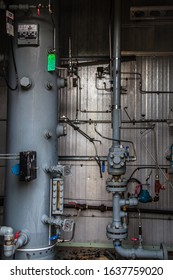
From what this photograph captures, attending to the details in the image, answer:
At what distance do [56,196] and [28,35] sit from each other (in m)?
1.56

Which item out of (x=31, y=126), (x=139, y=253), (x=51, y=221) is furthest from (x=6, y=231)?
(x=139, y=253)

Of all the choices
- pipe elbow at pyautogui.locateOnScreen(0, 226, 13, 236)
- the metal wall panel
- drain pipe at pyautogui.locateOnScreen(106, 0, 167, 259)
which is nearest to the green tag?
drain pipe at pyautogui.locateOnScreen(106, 0, 167, 259)

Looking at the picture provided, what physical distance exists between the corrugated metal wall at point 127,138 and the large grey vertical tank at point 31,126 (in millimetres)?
913

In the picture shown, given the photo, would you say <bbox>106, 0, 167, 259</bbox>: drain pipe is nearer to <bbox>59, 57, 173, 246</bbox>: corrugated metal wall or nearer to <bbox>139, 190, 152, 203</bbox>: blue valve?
<bbox>139, 190, 152, 203</bbox>: blue valve

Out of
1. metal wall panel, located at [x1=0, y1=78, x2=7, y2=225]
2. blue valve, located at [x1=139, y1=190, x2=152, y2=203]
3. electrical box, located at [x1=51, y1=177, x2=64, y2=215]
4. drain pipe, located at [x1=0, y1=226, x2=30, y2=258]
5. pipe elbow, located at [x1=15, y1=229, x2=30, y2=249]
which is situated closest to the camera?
drain pipe, located at [x1=0, y1=226, x2=30, y2=258]

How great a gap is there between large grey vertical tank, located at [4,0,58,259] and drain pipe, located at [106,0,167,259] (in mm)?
676

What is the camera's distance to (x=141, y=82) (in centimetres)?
327

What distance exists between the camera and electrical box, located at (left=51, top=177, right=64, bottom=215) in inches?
96.6

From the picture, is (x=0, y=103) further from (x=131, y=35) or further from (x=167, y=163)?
(x=167, y=163)

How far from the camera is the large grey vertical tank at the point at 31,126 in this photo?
2373 mm

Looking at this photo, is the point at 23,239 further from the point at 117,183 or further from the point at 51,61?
the point at 51,61

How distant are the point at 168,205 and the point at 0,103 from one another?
8.54ft

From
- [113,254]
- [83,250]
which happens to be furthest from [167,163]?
[83,250]

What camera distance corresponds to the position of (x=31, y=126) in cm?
240
